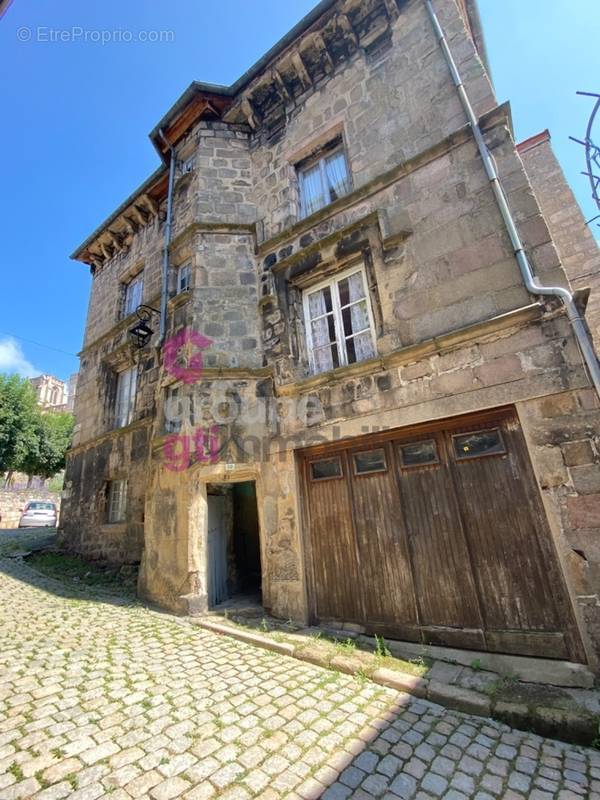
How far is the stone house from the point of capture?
12.0ft

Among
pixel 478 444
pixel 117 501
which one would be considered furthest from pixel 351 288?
pixel 117 501

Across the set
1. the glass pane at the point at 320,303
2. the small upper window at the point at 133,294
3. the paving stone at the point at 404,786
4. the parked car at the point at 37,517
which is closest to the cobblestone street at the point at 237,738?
the paving stone at the point at 404,786

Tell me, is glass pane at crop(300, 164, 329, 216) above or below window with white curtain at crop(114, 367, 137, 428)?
above

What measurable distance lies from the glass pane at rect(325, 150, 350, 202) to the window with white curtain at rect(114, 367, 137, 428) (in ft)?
19.9

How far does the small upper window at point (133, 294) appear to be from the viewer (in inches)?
386

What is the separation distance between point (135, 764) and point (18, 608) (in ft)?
13.7

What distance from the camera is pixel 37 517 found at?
17562mm

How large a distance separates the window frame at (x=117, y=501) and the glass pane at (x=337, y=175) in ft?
23.7

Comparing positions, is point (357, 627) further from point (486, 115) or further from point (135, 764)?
point (486, 115)

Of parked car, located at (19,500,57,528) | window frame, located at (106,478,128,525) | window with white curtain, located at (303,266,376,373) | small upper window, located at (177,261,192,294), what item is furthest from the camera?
parked car, located at (19,500,57,528)

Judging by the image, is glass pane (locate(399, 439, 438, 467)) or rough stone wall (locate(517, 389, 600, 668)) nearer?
rough stone wall (locate(517, 389, 600, 668))

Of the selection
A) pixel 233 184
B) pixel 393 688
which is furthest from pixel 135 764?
pixel 233 184

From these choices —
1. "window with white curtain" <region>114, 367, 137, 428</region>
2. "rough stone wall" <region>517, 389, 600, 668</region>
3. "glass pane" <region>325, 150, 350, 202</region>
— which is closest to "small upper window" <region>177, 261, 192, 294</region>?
"window with white curtain" <region>114, 367, 137, 428</region>

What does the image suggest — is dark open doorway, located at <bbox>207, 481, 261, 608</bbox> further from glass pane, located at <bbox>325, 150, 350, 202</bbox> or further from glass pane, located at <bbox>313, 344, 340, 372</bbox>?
glass pane, located at <bbox>325, 150, 350, 202</bbox>
